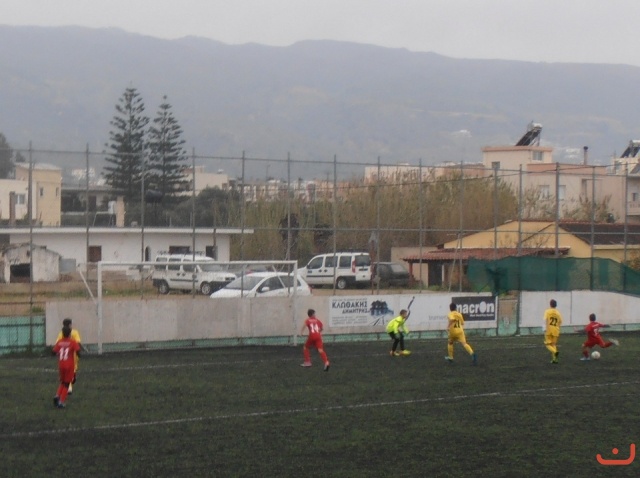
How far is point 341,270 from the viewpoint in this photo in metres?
36.3

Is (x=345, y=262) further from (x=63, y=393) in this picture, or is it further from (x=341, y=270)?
(x=63, y=393)

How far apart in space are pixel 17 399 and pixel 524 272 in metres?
21.9

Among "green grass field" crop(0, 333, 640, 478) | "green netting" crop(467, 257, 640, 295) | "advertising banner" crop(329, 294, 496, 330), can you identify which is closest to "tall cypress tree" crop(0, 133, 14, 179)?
"green grass field" crop(0, 333, 640, 478)

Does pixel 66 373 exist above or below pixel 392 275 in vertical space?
below

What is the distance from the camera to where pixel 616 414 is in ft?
59.0

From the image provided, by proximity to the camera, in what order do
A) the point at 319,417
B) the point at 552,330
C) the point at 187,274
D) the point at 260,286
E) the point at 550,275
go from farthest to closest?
the point at 550,275, the point at 260,286, the point at 187,274, the point at 552,330, the point at 319,417

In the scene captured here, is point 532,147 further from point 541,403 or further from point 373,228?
point 541,403

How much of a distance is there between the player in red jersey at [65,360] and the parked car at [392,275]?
18.4 meters

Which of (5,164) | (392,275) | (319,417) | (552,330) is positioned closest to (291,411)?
(319,417)

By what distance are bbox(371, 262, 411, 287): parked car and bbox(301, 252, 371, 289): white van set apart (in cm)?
54

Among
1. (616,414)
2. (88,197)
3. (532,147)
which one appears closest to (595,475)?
(616,414)

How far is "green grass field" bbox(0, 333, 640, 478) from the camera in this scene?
13406mm

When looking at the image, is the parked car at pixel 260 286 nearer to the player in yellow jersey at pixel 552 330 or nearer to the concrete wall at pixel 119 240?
the concrete wall at pixel 119 240

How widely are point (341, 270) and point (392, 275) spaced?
182cm
